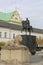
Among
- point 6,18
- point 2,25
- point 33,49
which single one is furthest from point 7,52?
point 6,18

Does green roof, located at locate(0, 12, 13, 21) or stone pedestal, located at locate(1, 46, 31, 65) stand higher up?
green roof, located at locate(0, 12, 13, 21)

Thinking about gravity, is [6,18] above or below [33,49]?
above

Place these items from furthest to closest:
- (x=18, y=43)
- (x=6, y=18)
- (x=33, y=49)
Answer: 1. (x=6, y=18)
2. (x=33, y=49)
3. (x=18, y=43)

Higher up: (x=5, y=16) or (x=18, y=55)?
(x=5, y=16)

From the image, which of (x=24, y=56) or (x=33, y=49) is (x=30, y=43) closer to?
(x=33, y=49)

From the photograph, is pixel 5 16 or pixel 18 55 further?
pixel 5 16

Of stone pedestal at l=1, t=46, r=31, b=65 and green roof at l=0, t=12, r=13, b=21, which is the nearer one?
stone pedestal at l=1, t=46, r=31, b=65

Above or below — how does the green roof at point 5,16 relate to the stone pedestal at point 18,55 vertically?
above

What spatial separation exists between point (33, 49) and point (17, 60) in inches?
290

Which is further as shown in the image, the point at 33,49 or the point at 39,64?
the point at 33,49

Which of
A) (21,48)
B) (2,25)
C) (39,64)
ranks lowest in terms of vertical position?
(39,64)

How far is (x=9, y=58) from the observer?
35.2 ft

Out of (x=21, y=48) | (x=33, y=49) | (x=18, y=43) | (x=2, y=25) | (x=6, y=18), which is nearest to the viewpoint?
(x=21, y=48)

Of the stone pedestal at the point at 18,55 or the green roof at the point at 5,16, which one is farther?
the green roof at the point at 5,16
